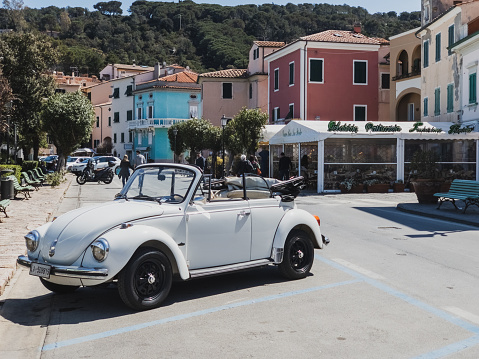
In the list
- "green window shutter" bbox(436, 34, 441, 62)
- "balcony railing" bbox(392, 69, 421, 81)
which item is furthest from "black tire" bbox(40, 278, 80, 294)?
"balcony railing" bbox(392, 69, 421, 81)

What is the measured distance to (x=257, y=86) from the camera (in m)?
52.8

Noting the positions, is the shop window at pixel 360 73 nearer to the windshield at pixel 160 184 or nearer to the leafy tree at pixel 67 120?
the leafy tree at pixel 67 120

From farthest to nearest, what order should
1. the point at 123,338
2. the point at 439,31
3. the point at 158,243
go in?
the point at 439,31 → the point at 158,243 → the point at 123,338

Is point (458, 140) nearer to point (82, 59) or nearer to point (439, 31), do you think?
point (439, 31)

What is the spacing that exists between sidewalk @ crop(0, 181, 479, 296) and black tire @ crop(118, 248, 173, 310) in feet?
6.84

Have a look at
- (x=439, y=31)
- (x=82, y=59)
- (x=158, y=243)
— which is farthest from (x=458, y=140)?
(x=82, y=59)

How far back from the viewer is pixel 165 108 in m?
69.6

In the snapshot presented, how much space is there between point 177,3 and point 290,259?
530ft

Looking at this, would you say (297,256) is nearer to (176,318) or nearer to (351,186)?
(176,318)

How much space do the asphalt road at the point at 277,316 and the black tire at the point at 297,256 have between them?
132 millimetres

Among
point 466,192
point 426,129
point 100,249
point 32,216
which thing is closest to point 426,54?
point 426,129

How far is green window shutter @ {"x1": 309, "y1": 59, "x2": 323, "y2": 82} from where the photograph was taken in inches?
1612

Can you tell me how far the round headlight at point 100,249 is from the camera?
6039 mm

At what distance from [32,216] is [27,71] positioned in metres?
20.0
